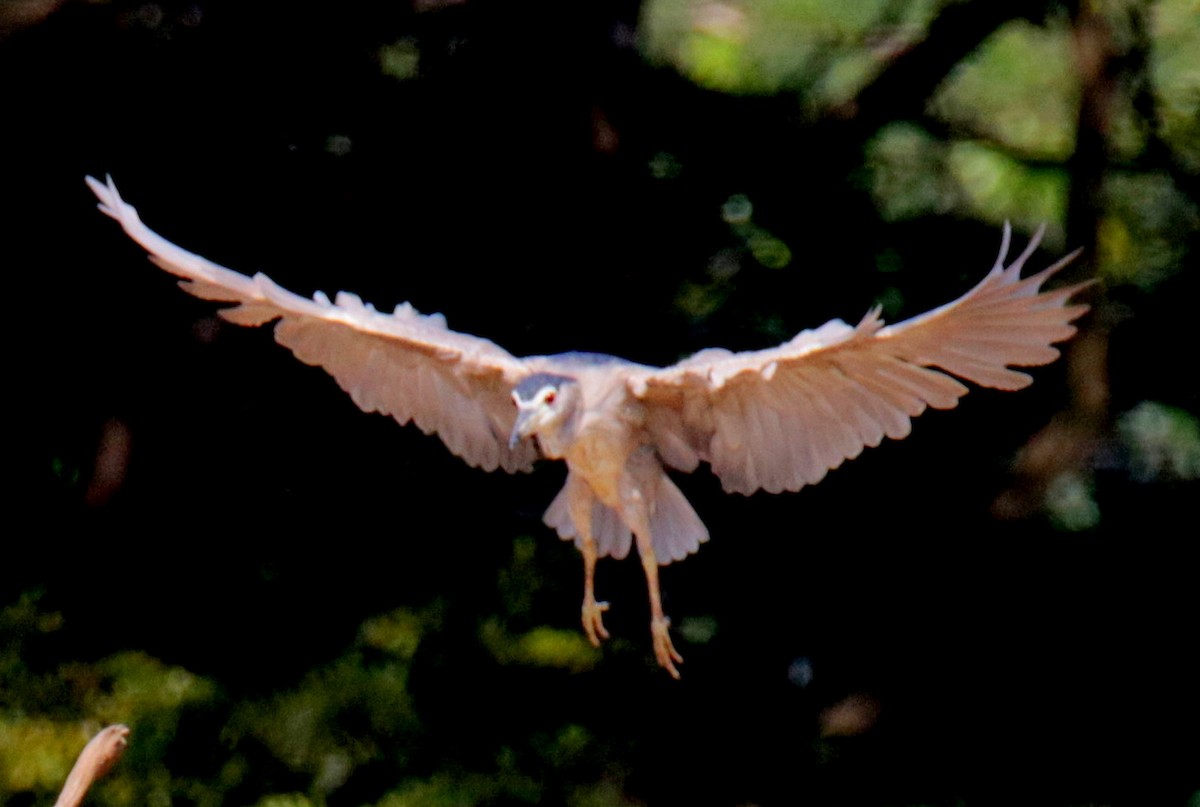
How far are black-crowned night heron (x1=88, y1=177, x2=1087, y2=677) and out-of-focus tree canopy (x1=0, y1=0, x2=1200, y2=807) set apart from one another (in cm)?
118

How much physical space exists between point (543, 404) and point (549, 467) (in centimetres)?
187

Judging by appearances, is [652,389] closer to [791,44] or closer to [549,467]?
[549,467]

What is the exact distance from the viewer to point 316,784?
178 inches

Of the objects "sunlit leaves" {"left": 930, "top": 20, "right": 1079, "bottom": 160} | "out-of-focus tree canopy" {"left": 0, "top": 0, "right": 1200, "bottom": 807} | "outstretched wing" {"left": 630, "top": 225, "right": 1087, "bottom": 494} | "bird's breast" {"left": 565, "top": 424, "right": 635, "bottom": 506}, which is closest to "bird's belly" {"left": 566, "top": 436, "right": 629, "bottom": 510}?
"bird's breast" {"left": 565, "top": 424, "right": 635, "bottom": 506}

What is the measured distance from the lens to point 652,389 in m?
2.98

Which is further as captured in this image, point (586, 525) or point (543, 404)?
point (586, 525)

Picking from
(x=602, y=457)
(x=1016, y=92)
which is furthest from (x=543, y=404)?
(x=1016, y=92)

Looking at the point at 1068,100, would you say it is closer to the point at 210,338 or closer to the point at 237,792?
the point at 210,338

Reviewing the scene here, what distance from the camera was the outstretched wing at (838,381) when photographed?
8.72 feet

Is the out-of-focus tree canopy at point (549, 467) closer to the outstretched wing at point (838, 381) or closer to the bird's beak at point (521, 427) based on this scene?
the outstretched wing at point (838, 381)

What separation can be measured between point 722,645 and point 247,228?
1537mm

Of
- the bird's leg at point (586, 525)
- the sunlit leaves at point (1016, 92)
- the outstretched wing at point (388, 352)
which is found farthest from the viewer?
the sunlit leaves at point (1016, 92)

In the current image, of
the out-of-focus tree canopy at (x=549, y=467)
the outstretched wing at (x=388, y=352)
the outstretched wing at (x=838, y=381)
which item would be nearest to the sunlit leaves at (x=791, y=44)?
the out-of-focus tree canopy at (x=549, y=467)

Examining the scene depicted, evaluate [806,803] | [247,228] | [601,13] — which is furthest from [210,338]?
[806,803]
